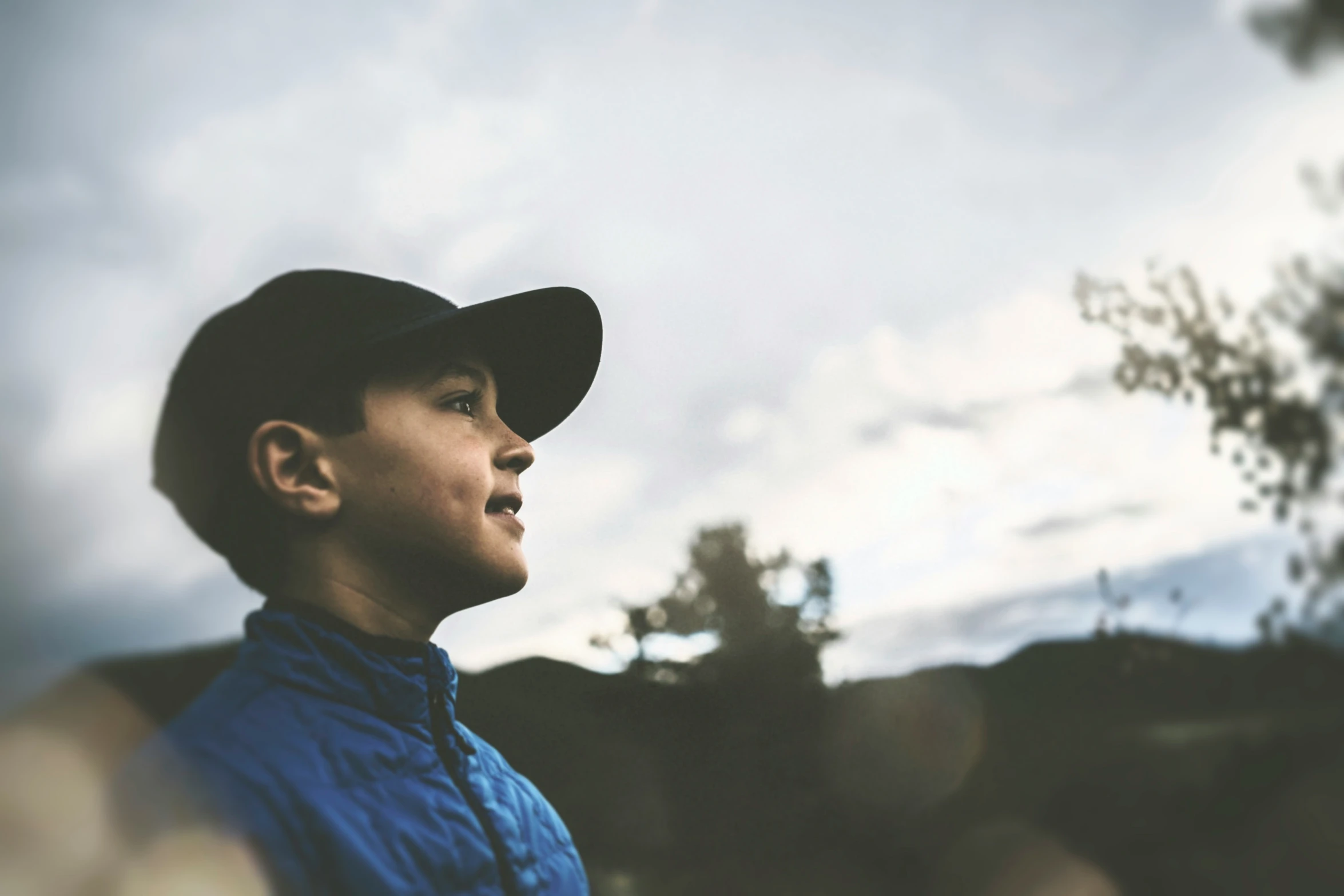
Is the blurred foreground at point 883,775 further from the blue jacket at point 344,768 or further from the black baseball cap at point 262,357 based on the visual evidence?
the black baseball cap at point 262,357

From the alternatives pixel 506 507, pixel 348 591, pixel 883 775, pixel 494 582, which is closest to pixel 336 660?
pixel 348 591

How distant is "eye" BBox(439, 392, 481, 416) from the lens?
1.06 metres

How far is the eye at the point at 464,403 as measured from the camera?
41.7 inches

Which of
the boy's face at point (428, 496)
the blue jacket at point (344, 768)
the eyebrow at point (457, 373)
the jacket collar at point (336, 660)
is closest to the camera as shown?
the blue jacket at point (344, 768)

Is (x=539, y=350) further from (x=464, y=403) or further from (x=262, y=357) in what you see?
(x=262, y=357)

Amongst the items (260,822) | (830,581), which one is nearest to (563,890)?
(260,822)

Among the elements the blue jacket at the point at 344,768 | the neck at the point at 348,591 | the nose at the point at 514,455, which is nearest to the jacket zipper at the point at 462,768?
the blue jacket at the point at 344,768

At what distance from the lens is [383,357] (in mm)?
1015

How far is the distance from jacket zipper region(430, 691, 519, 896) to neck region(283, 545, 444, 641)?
5.4 inches

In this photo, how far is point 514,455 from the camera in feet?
→ 3.57

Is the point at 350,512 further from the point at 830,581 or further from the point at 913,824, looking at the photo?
the point at 830,581

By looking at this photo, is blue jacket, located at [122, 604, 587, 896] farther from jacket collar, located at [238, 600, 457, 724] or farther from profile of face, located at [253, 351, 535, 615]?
profile of face, located at [253, 351, 535, 615]

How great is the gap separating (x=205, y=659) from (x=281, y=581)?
27.2 inches

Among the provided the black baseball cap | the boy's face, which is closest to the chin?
the boy's face
